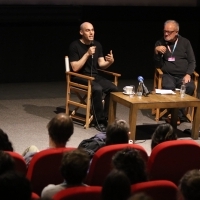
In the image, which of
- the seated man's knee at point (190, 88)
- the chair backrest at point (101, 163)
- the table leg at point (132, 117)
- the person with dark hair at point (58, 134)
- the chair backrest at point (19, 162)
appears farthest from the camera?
the seated man's knee at point (190, 88)

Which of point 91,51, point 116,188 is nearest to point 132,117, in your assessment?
point 91,51

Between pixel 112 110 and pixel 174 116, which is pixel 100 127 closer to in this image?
pixel 112 110

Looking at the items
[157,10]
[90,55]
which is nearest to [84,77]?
Result: [90,55]

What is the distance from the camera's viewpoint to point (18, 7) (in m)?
7.90

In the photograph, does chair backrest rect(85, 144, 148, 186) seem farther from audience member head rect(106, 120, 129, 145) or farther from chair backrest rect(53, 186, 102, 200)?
chair backrest rect(53, 186, 102, 200)

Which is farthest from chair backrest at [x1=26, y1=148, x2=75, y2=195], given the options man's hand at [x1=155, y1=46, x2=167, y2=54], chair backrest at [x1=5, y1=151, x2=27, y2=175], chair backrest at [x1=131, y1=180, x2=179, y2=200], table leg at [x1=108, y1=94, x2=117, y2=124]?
man's hand at [x1=155, y1=46, x2=167, y2=54]

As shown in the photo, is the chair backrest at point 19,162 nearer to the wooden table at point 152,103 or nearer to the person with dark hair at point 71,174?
the person with dark hair at point 71,174

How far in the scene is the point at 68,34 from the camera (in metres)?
8.62

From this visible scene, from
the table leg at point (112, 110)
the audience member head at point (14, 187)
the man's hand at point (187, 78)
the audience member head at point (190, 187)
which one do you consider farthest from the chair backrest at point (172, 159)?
the man's hand at point (187, 78)

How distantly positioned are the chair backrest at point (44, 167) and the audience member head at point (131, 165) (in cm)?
42

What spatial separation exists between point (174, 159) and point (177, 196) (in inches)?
37.1

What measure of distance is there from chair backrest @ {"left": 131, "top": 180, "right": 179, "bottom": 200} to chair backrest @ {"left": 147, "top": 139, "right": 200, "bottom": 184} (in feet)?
2.40

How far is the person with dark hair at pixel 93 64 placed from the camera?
628 centimetres

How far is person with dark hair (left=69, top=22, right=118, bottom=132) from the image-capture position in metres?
6.28
